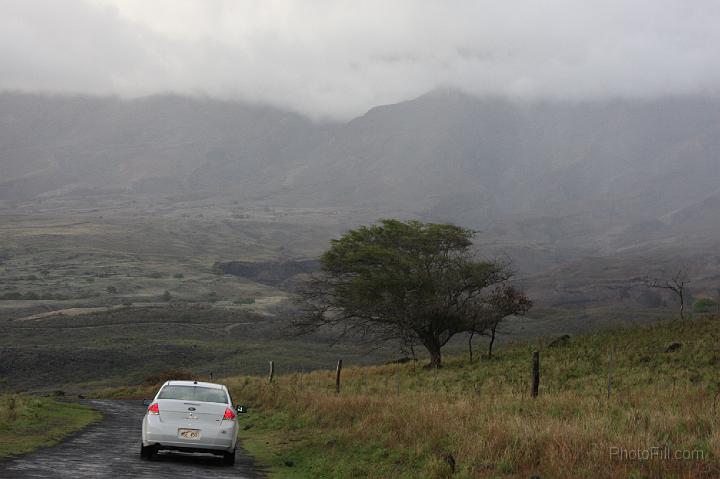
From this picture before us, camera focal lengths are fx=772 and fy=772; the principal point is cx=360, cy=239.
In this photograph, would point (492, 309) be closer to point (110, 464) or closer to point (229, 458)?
point (229, 458)

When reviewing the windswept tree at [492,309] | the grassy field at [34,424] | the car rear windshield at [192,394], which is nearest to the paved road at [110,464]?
the grassy field at [34,424]

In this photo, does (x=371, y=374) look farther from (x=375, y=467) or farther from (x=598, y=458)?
(x=598, y=458)

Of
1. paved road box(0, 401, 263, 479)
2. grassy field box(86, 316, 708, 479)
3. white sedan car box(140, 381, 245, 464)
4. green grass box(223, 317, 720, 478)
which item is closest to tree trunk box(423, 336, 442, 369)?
grassy field box(86, 316, 708, 479)

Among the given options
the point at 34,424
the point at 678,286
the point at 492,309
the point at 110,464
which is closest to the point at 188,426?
the point at 110,464

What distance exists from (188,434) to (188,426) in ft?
Result: 0.55

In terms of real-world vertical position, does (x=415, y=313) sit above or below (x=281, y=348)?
above

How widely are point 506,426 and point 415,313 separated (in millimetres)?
32694

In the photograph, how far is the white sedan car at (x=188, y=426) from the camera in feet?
54.1

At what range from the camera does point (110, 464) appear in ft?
53.9

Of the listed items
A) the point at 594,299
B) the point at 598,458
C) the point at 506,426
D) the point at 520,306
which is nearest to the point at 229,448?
the point at 506,426

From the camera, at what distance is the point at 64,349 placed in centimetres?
8469

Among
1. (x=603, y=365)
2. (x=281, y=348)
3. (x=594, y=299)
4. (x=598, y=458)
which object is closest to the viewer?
(x=598, y=458)

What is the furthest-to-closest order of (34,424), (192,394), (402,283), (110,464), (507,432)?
(402,283) → (34,424) → (192,394) → (110,464) → (507,432)

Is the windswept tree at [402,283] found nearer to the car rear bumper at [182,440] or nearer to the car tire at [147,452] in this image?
the car tire at [147,452]
